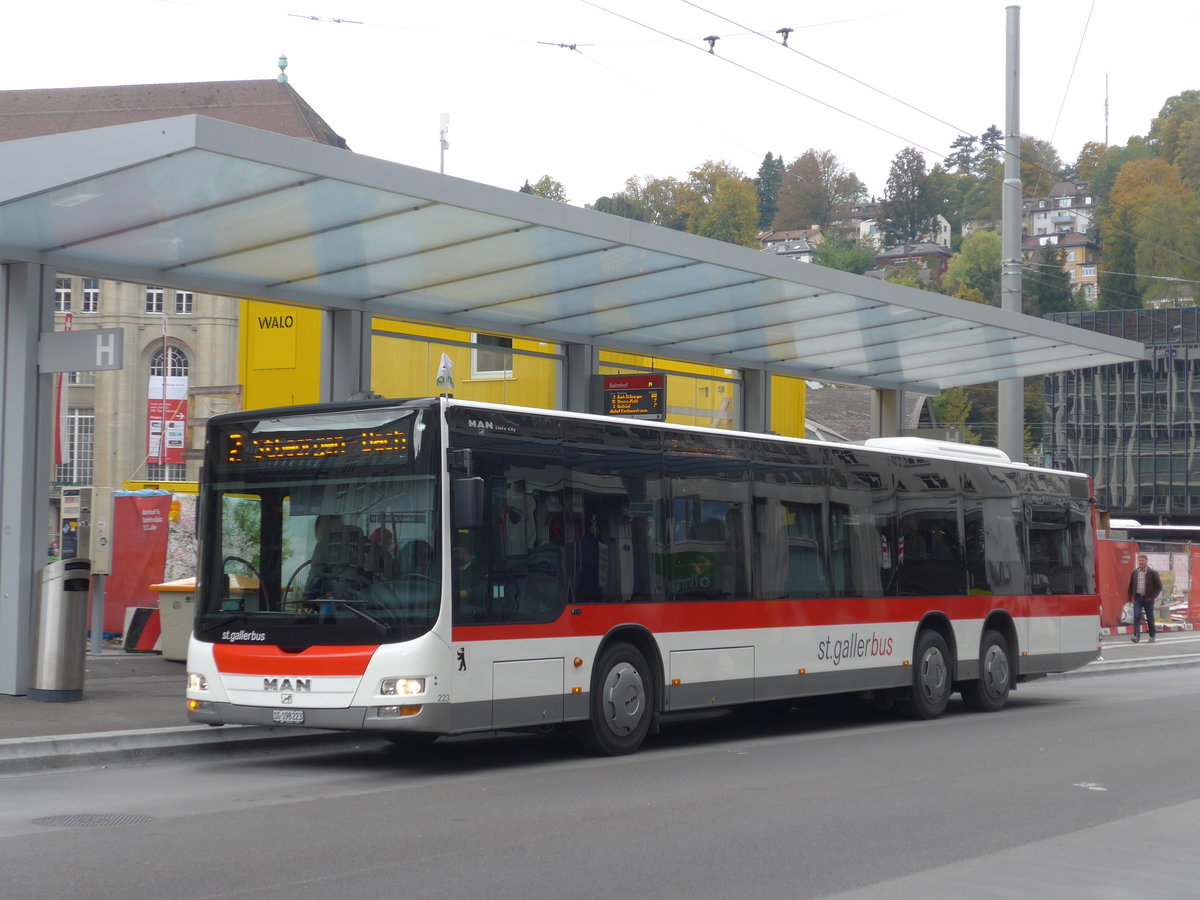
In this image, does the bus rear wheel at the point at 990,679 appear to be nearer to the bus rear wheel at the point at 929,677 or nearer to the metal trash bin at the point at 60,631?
the bus rear wheel at the point at 929,677

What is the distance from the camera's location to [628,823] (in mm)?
8555

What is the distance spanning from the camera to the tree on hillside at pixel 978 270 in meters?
116

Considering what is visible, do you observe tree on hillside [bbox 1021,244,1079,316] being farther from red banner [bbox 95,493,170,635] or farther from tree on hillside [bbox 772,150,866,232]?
red banner [bbox 95,493,170,635]

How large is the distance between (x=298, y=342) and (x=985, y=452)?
9172 millimetres

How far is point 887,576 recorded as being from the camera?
1527cm

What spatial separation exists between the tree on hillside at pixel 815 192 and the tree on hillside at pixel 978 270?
3355 centimetres

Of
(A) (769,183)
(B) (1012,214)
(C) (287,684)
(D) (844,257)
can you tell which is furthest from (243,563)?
(A) (769,183)

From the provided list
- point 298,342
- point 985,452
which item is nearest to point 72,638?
point 298,342

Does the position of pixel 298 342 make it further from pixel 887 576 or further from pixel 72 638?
pixel 887 576

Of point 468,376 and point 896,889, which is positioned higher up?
point 468,376

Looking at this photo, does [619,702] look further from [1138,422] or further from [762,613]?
[1138,422]

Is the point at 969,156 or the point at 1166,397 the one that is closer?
the point at 1166,397

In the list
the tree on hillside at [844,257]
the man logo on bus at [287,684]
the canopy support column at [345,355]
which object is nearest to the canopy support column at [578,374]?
the canopy support column at [345,355]

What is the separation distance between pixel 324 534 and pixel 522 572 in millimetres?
1479
